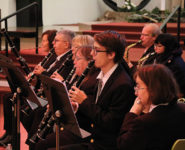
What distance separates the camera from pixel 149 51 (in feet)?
16.9

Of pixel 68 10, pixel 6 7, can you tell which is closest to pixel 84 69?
pixel 6 7

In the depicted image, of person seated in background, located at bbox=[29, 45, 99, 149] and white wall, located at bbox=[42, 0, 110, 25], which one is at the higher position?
white wall, located at bbox=[42, 0, 110, 25]

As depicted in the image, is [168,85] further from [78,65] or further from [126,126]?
[78,65]

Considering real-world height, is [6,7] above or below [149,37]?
above

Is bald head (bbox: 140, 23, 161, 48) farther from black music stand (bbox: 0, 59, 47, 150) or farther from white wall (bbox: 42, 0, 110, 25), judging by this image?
white wall (bbox: 42, 0, 110, 25)

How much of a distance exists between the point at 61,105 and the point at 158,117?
0.81 m

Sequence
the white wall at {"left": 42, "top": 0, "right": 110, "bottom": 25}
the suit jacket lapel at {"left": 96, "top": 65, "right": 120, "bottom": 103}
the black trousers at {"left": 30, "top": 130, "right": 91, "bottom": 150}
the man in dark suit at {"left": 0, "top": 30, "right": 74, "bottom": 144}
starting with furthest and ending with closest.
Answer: the white wall at {"left": 42, "top": 0, "right": 110, "bottom": 25} < the man in dark suit at {"left": 0, "top": 30, "right": 74, "bottom": 144} < the black trousers at {"left": 30, "top": 130, "right": 91, "bottom": 150} < the suit jacket lapel at {"left": 96, "top": 65, "right": 120, "bottom": 103}

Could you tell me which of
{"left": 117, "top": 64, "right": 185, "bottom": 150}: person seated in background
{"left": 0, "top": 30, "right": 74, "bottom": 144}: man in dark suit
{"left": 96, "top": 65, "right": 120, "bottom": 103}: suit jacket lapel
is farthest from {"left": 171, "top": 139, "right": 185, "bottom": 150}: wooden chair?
{"left": 0, "top": 30, "right": 74, "bottom": 144}: man in dark suit

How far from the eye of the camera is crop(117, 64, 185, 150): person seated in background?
7.65ft

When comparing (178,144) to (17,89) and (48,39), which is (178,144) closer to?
(17,89)

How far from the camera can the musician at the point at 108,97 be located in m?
2.94

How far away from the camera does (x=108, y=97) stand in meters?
3.00

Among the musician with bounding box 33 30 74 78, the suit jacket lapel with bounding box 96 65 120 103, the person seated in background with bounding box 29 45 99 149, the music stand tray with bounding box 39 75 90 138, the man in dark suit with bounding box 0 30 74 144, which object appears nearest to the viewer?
the music stand tray with bounding box 39 75 90 138

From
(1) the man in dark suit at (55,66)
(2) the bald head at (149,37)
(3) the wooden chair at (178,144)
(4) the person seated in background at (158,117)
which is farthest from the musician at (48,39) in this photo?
(3) the wooden chair at (178,144)
